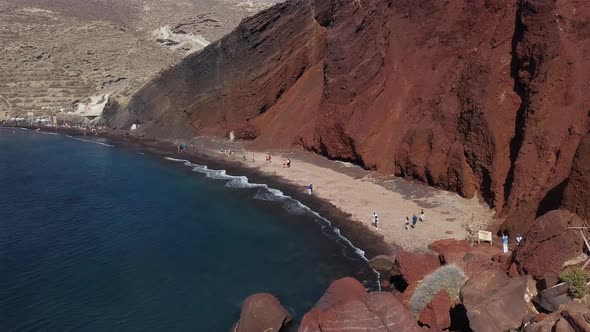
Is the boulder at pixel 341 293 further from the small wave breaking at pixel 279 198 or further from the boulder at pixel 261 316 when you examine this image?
the small wave breaking at pixel 279 198

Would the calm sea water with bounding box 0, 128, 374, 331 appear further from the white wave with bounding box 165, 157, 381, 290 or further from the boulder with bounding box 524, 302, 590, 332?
the boulder with bounding box 524, 302, 590, 332

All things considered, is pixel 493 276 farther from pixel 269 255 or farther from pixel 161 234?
pixel 161 234

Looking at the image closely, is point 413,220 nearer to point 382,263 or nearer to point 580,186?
point 382,263

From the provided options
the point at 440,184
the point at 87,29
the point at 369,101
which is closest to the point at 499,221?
the point at 440,184

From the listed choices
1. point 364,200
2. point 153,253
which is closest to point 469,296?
point 153,253

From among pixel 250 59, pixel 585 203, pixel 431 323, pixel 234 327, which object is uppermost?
pixel 250 59

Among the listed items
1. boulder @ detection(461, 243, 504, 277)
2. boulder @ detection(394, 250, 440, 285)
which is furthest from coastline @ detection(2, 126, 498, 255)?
boulder @ detection(461, 243, 504, 277)

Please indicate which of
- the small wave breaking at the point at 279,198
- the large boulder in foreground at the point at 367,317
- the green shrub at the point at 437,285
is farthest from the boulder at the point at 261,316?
the small wave breaking at the point at 279,198
